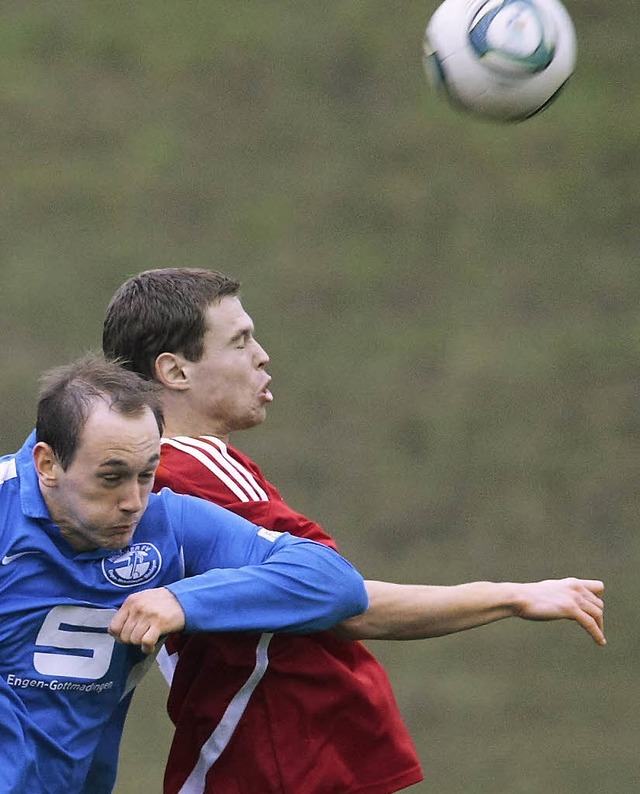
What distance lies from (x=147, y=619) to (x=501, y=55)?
1895 millimetres

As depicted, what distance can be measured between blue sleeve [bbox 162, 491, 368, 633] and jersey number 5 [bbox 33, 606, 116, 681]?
Answer: 15 cm

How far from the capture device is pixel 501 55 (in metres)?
3.55

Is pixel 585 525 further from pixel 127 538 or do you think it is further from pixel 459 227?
pixel 127 538

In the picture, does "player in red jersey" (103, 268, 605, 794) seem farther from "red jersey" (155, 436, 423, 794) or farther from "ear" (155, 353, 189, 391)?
"ear" (155, 353, 189, 391)

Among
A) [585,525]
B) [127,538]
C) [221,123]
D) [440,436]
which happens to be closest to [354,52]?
[221,123]

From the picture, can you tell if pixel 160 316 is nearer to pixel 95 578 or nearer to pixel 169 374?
pixel 169 374

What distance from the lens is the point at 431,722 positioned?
6.16 meters

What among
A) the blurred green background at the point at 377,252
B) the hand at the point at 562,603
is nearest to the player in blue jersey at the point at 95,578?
the hand at the point at 562,603

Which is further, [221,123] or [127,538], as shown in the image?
[221,123]

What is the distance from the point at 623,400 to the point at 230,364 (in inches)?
187

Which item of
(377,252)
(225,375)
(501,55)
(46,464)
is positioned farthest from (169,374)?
(377,252)

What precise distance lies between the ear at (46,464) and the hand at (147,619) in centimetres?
22

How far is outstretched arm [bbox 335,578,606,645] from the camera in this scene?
2441 millimetres

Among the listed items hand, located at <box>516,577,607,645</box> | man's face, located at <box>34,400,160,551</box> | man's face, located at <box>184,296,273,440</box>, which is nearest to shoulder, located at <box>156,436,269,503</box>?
man's face, located at <box>184,296,273,440</box>
